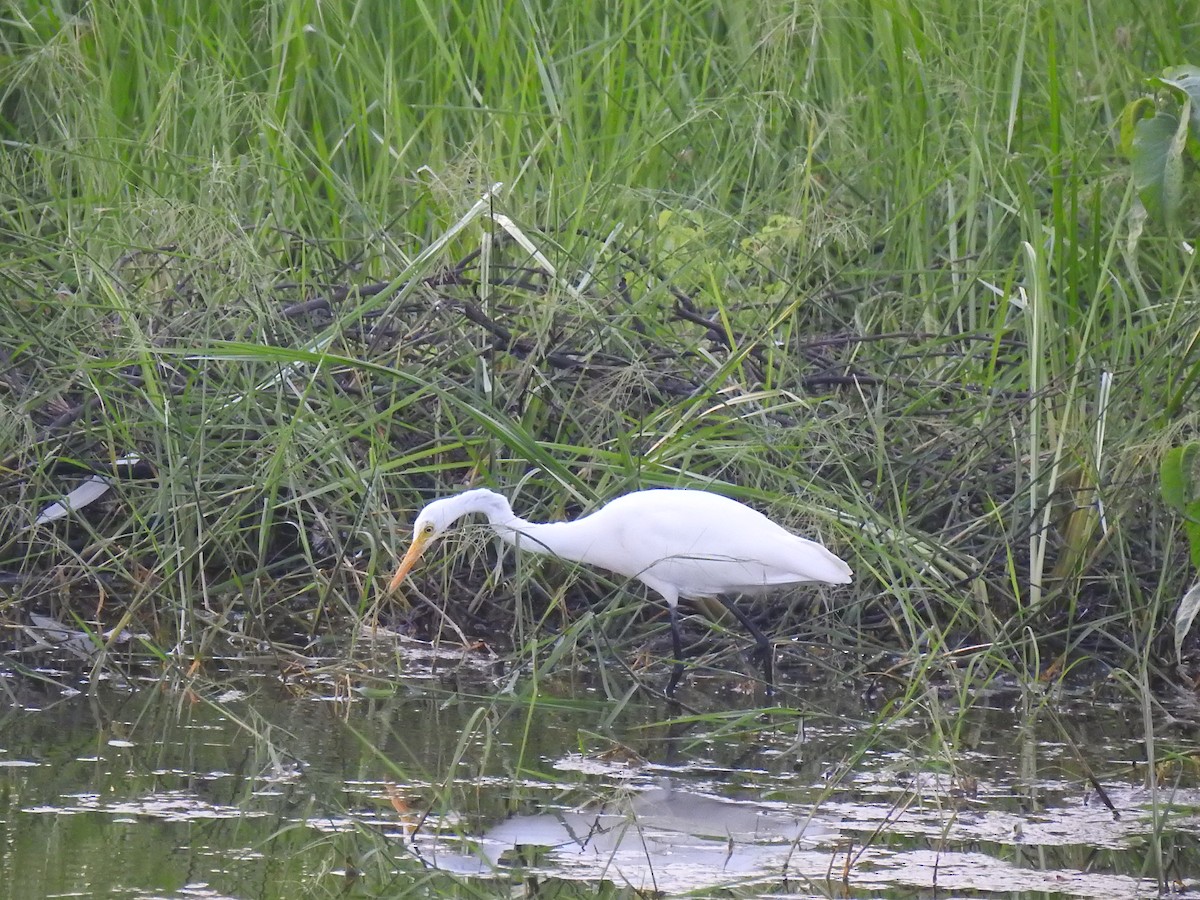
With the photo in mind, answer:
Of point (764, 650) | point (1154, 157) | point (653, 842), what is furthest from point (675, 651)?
point (1154, 157)

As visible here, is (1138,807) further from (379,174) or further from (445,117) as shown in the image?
(445,117)

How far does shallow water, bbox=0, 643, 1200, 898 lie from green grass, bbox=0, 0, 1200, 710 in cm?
26

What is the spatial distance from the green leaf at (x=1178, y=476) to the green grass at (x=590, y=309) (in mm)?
469

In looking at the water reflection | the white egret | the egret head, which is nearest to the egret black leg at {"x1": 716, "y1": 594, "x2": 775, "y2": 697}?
the white egret

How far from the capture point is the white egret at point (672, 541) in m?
4.28

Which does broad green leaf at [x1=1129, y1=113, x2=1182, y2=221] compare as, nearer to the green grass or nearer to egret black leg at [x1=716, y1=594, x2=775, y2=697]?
the green grass

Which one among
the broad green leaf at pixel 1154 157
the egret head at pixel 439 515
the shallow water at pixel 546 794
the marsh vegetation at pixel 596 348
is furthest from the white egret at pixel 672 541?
the broad green leaf at pixel 1154 157

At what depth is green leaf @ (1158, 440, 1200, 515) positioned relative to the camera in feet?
11.9

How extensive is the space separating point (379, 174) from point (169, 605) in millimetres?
1875

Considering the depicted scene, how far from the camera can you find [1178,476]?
143 inches

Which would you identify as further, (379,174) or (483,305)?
(379,174)

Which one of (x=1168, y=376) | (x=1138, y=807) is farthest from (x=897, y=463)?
(x=1138, y=807)

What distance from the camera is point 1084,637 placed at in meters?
4.34

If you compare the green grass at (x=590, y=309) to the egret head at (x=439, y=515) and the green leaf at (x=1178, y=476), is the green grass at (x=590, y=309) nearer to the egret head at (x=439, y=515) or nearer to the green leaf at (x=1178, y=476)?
the egret head at (x=439, y=515)
